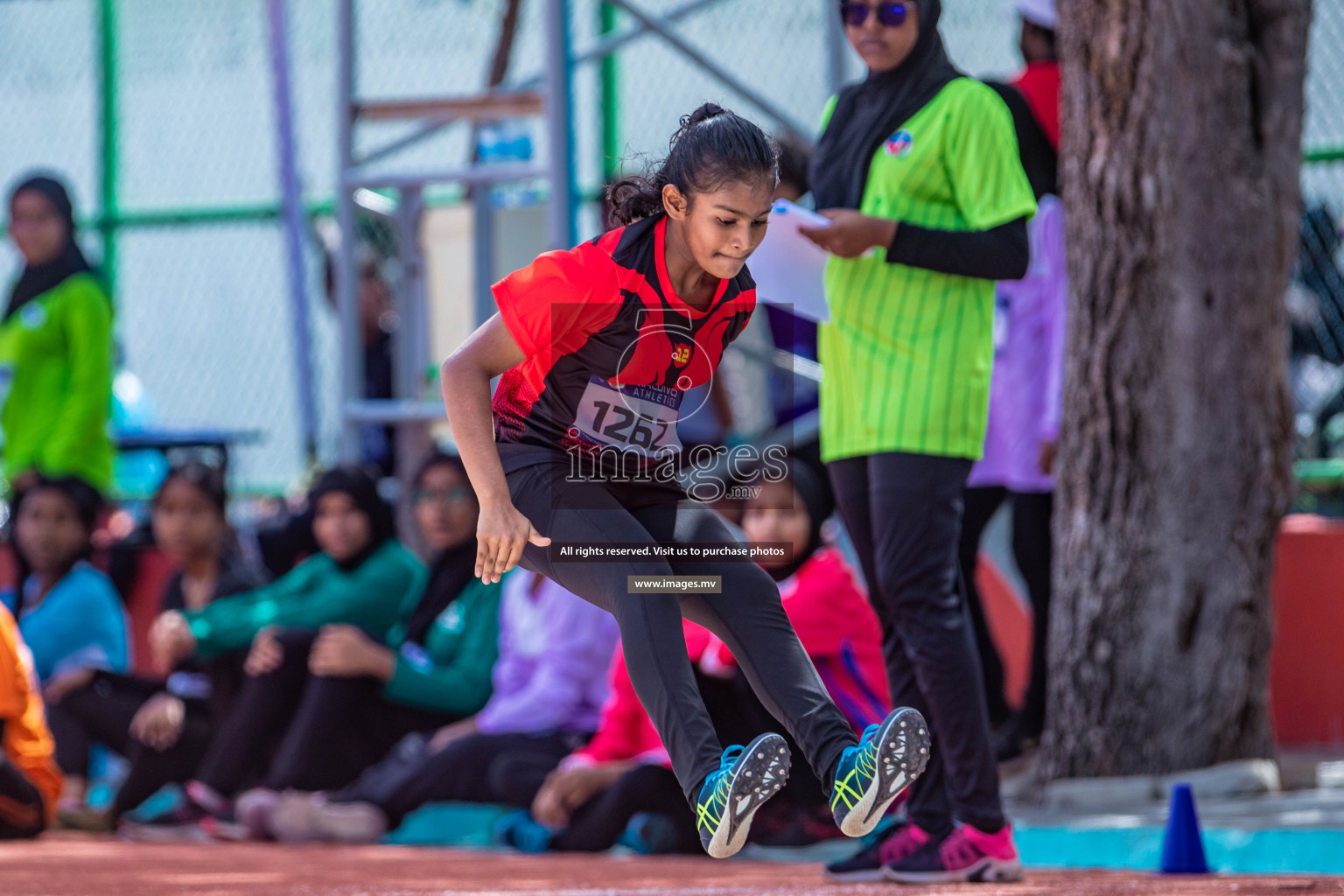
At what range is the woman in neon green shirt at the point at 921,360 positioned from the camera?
332cm

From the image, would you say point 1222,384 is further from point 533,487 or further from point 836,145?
point 533,487

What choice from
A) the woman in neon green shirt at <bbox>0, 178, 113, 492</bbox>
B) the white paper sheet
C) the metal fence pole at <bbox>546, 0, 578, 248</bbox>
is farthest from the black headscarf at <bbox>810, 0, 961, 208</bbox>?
the woman in neon green shirt at <bbox>0, 178, 113, 492</bbox>

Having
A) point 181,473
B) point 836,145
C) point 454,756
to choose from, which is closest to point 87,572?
point 181,473

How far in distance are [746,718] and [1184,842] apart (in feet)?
4.15

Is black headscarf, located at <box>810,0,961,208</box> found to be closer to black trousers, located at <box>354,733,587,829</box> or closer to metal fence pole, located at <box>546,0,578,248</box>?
metal fence pole, located at <box>546,0,578,248</box>

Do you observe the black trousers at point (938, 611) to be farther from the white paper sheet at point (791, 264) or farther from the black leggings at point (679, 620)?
the black leggings at point (679, 620)

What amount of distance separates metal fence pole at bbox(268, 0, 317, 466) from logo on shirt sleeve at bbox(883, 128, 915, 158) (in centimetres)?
443

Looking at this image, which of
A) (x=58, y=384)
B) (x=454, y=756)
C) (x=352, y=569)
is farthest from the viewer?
(x=58, y=384)

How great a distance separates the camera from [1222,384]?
4.55 meters

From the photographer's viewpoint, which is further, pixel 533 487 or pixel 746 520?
pixel 746 520

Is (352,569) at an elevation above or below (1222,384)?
below

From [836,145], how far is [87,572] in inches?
149

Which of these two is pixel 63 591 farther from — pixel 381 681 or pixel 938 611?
pixel 938 611

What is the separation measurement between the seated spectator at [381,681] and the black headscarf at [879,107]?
2139mm
